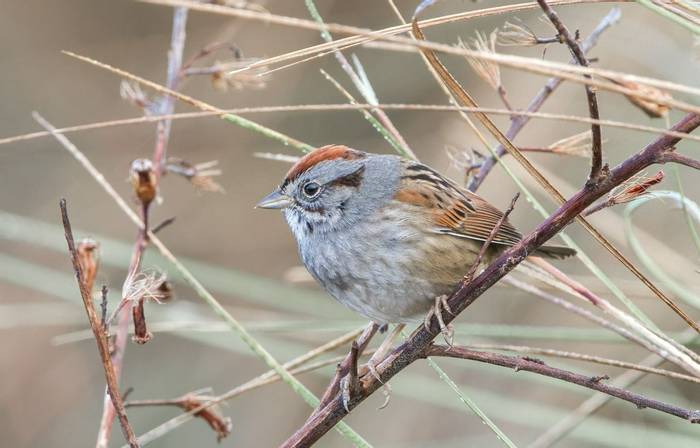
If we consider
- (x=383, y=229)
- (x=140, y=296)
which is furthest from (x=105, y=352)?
(x=383, y=229)

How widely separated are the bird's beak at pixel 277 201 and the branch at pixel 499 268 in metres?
0.85

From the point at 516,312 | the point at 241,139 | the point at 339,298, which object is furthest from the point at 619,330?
the point at 241,139

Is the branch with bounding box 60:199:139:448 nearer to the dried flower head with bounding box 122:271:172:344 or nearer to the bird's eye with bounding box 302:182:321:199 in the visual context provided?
the dried flower head with bounding box 122:271:172:344

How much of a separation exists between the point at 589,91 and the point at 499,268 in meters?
0.32

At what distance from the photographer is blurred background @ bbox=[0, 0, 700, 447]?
409 cm

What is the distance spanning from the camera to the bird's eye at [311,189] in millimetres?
2494

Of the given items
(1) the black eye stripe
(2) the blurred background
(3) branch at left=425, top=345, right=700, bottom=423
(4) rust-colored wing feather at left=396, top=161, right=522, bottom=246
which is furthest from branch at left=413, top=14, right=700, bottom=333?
(2) the blurred background

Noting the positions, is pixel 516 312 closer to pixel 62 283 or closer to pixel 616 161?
pixel 616 161

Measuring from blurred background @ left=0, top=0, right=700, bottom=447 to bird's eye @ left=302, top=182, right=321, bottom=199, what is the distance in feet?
4.82

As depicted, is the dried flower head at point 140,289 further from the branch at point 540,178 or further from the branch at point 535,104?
the branch at point 535,104

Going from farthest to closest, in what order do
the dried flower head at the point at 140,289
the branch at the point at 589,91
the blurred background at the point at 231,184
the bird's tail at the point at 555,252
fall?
the blurred background at the point at 231,184 → the bird's tail at the point at 555,252 → the dried flower head at the point at 140,289 → the branch at the point at 589,91

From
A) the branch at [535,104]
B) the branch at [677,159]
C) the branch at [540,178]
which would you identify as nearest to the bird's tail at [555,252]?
the branch at [535,104]

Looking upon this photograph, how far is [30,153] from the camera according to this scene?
5.16 metres

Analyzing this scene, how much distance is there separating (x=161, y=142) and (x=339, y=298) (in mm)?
557
